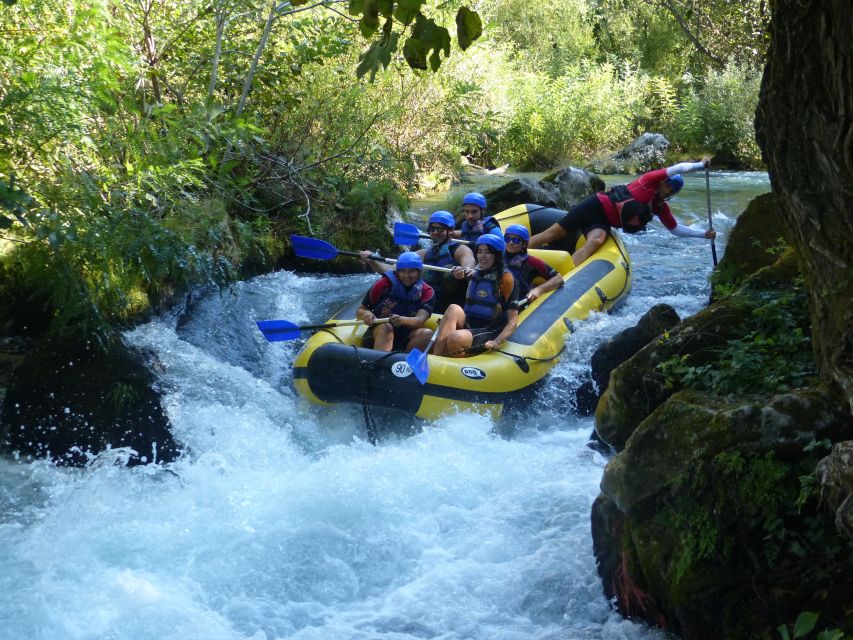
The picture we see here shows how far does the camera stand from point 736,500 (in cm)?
284

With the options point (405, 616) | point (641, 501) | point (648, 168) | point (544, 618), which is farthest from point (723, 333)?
point (648, 168)

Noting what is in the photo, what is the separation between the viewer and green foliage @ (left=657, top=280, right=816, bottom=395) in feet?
10.7

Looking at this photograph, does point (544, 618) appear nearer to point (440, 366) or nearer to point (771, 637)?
point (771, 637)

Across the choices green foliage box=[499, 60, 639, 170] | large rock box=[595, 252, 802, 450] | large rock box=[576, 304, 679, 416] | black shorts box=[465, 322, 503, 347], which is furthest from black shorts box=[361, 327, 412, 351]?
green foliage box=[499, 60, 639, 170]

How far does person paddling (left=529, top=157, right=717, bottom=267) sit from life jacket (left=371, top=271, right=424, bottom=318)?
2119 millimetres

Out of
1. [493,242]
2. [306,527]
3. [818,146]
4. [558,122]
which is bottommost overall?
[306,527]

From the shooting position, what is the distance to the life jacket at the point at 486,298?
6109 millimetres

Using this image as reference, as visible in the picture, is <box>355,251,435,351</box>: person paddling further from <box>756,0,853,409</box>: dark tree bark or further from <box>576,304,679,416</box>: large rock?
<box>756,0,853,409</box>: dark tree bark

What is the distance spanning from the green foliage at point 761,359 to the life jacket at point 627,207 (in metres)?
3.90

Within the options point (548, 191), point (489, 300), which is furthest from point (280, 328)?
point (548, 191)

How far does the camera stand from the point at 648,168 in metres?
17.0

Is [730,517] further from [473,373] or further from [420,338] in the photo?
[420,338]

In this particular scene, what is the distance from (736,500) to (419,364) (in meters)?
2.65

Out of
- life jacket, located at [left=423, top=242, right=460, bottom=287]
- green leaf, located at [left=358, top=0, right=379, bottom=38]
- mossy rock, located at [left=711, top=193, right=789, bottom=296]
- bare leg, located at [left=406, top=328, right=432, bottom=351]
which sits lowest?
bare leg, located at [left=406, top=328, right=432, bottom=351]
